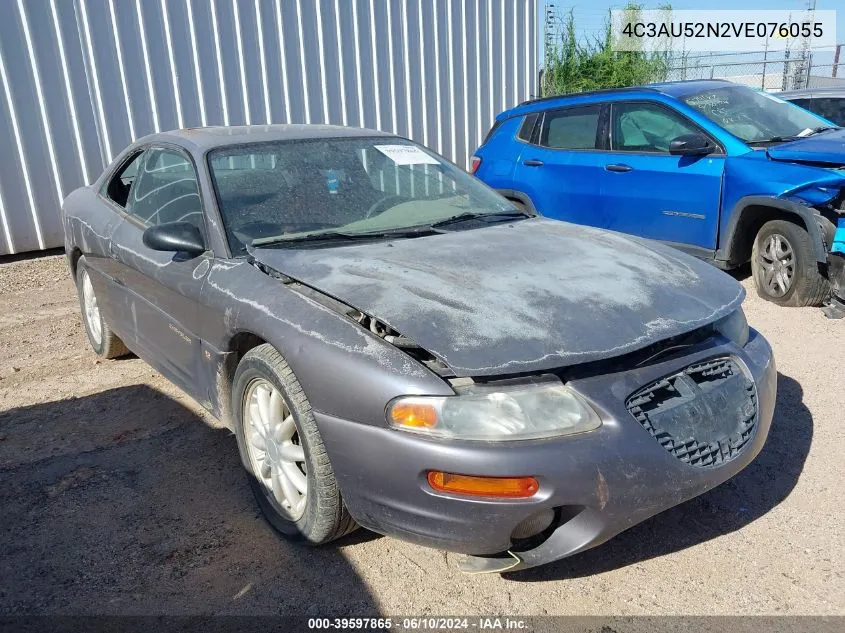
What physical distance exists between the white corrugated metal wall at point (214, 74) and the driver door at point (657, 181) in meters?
4.30

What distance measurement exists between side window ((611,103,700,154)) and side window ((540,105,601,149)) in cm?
22

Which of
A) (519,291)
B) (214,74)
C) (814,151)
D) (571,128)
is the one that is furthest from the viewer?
(214,74)

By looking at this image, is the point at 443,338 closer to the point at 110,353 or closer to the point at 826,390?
the point at 826,390

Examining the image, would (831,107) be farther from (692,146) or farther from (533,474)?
(533,474)

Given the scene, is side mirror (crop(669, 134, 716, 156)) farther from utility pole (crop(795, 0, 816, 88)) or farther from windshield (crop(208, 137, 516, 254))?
utility pole (crop(795, 0, 816, 88))

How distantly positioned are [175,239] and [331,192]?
774 millimetres

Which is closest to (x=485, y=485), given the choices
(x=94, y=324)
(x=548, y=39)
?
(x=94, y=324)

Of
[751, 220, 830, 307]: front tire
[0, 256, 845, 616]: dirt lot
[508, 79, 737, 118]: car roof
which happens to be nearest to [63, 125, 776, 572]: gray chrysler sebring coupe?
[0, 256, 845, 616]: dirt lot

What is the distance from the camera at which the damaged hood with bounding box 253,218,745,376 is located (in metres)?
2.24

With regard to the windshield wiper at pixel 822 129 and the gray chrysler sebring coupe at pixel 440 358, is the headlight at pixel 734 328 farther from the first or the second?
the windshield wiper at pixel 822 129

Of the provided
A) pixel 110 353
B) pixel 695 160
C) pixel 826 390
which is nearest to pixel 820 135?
pixel 695 160

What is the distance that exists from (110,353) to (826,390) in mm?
4340

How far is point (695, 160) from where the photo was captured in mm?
5680

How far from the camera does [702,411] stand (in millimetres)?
2377
